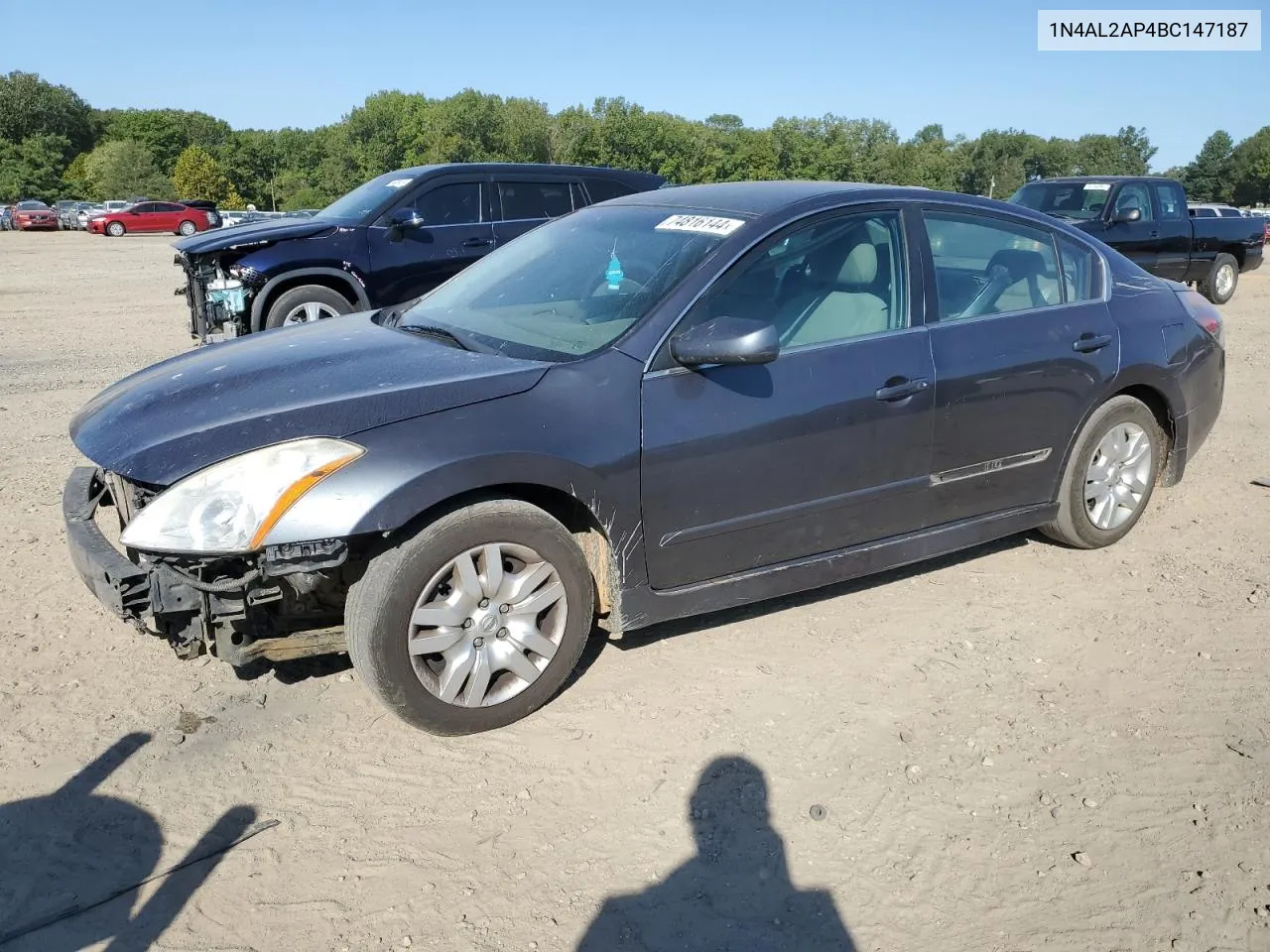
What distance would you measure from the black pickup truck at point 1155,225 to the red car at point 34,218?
1716 inches

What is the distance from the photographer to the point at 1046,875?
2.87m

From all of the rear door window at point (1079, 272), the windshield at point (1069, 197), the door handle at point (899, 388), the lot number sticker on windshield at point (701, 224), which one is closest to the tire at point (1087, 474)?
the rear door window at point (1079, 272)

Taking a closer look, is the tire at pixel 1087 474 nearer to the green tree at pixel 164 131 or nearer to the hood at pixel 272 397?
the hood at pixel 272 397

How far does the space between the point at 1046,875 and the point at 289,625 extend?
2.41 m

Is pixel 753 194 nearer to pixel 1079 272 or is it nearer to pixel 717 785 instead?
pixel 1079 272

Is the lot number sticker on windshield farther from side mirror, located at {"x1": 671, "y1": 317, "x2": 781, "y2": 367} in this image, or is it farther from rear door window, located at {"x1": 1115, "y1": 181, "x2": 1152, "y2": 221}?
rear door window, located at {"x1": 1115, "y1": 181, "x2": 1152, "y2": 221}

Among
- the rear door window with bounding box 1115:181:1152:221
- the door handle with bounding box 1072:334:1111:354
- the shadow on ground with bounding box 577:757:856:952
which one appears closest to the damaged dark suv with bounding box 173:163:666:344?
the door handle with bounding box 1072:334:1111:354

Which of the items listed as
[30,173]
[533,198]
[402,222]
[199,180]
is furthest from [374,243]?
[30,173]

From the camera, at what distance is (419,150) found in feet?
306

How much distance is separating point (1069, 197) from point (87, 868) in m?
14.5

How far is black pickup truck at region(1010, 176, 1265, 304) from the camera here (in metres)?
14.2

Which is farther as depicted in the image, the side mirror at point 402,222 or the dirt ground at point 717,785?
the side mirror at point 402,222

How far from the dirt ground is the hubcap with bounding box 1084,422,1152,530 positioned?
1.26ft

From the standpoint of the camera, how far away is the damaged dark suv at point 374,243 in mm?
9133
